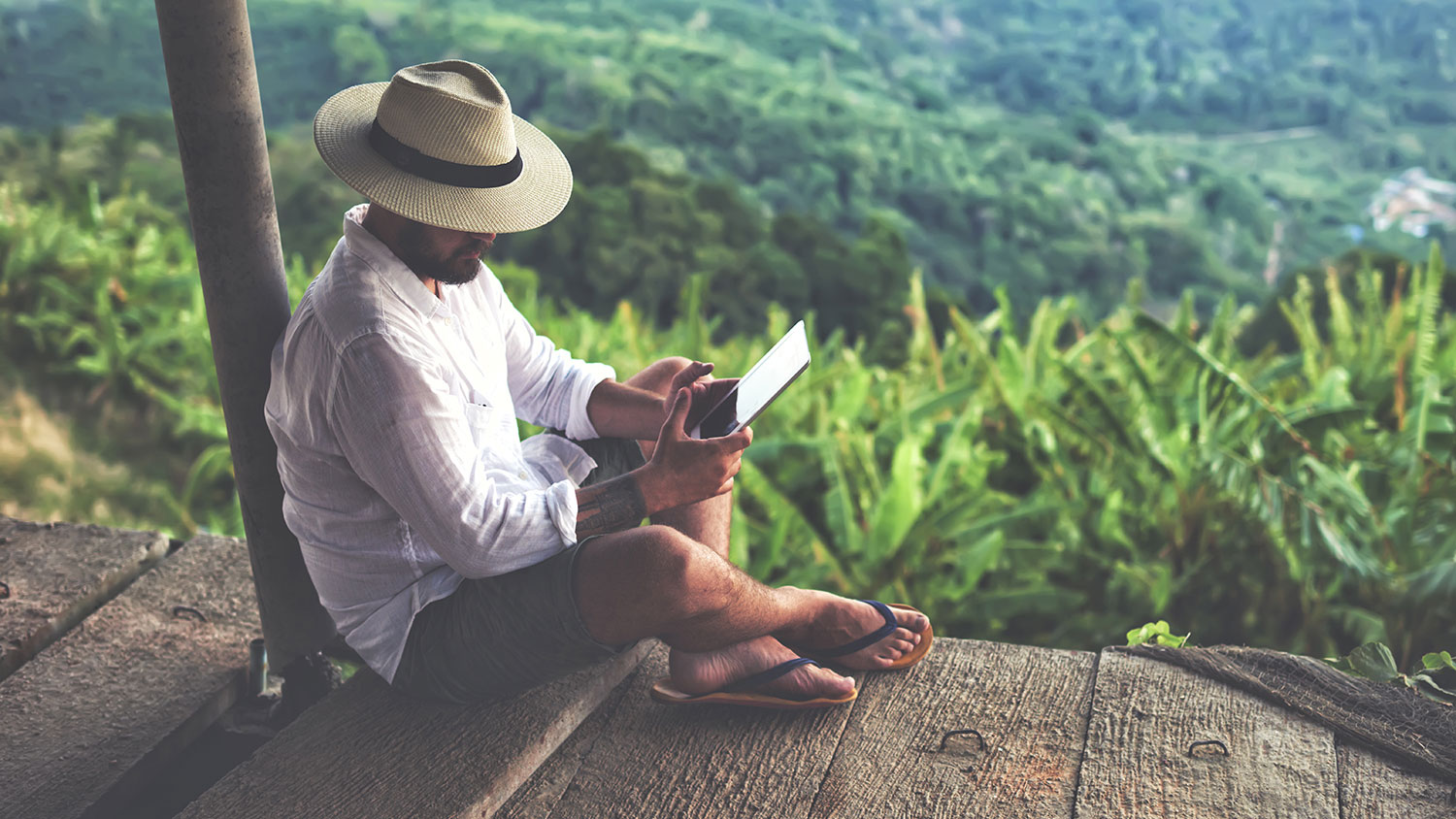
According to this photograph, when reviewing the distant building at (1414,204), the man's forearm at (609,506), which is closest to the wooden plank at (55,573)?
the man's forearm at (609,506)

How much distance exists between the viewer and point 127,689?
6.43 ft

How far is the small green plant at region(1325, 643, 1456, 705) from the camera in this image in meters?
1.92

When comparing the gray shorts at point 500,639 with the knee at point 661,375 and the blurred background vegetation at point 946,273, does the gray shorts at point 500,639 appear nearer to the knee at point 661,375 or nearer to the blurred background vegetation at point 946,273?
the knee at point 661,375

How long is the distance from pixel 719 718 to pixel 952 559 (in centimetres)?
134

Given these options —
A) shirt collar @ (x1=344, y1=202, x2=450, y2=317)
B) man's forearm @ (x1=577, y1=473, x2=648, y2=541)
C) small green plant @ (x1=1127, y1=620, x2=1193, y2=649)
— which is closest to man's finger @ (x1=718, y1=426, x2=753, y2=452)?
man's forearm @ (x1=577, y1=473, x2=648, y2=541)

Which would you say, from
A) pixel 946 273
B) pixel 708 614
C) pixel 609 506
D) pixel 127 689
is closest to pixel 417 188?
pixel 609 506

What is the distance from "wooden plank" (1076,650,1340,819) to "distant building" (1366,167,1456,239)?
8.48 meters

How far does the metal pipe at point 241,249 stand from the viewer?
5.33ft

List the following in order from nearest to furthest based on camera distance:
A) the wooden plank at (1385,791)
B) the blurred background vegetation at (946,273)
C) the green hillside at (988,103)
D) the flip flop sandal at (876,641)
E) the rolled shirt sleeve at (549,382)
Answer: the wooden plank at (1385,791)
the flip flop sandal at (876,641)
the rolled shirt sleeve at (549,382)
the blurred background vegetation at (946,273)
the green hillside at (988,103)

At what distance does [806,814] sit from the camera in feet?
5.48

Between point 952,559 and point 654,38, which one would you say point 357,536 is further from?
point 654,38

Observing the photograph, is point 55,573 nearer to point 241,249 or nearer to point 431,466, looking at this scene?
point 241,249

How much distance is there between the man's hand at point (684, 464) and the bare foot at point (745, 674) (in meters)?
0.32

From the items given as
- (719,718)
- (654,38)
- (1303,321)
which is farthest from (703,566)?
(654,38)
